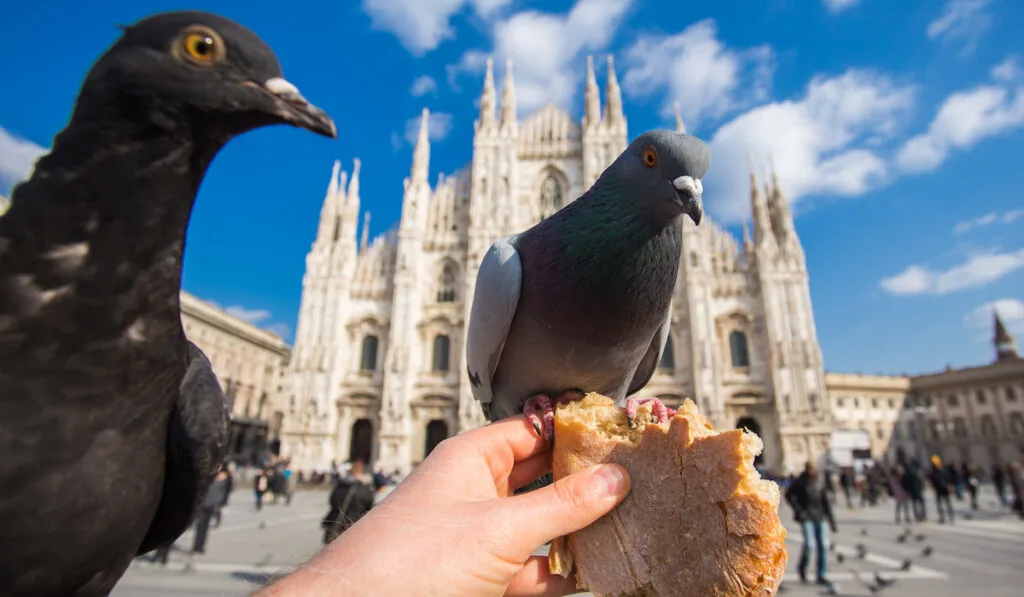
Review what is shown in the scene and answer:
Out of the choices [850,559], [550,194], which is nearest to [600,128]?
[550,194]

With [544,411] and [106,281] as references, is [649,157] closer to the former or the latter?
[544,411]

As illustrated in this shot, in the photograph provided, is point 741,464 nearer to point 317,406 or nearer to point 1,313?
point 1,313

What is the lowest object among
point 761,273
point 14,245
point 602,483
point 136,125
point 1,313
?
point 602,483

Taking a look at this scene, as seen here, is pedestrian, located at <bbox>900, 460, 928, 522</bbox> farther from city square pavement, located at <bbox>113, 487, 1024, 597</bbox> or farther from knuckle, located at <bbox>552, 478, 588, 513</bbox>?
knuckle, located at <bbox>552, 478, 588, 513</bbox>

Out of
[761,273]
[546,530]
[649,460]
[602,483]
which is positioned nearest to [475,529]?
[546,530]

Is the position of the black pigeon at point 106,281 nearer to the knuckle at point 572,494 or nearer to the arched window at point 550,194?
the knuckle at point 572,494

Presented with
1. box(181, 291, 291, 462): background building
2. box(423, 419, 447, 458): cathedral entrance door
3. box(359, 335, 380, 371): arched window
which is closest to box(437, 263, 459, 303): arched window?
box(359, 335, 380, 371): arched window
